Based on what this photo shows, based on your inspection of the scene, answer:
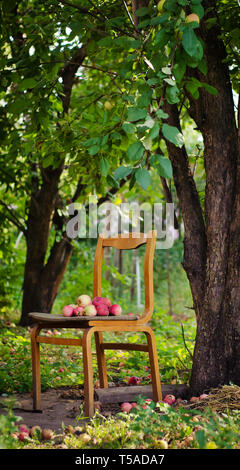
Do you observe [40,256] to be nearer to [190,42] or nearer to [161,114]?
[161,114]

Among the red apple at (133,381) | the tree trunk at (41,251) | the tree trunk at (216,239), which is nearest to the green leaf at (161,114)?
the tree trunk at (216,239)

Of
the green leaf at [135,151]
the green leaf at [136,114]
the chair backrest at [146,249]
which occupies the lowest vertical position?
the chair backrest at [146,249]

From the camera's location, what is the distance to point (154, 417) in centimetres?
214

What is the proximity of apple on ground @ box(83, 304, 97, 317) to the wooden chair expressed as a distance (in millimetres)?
96

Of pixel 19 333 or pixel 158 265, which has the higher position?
pixel 158 265

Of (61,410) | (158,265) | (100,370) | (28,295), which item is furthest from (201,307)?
(158,265)

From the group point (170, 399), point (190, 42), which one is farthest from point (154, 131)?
point (170, 399)

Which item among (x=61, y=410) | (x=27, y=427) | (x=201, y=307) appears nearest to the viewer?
(x=27, y=427)

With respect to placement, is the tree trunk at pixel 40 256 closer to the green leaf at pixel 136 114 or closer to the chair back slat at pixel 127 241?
the chair back slat at pixel 127 241

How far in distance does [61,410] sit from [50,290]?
334 cm

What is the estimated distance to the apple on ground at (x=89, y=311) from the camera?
2764 millimetres

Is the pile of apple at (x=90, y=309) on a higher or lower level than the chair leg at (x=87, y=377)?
higher

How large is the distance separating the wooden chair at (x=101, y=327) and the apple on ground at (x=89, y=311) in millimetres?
96
